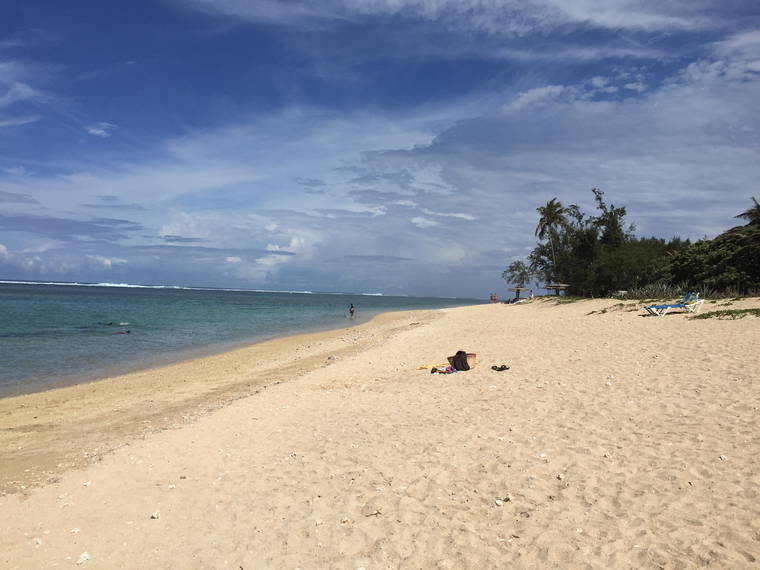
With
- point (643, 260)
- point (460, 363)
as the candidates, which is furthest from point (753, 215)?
point (460, 363)

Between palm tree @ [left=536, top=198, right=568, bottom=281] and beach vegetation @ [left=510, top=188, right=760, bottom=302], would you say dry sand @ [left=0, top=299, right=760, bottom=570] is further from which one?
palm tree @ [left=536, top=198, right=568, bottom=281]

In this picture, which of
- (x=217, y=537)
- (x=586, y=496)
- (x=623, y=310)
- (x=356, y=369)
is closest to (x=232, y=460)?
(x=217, y=537)

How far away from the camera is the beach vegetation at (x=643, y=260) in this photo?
24.3 metres

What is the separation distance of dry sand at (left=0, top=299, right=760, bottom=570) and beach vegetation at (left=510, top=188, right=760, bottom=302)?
15.6 meters

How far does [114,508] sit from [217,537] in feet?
5.36

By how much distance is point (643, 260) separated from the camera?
3216 centimetres

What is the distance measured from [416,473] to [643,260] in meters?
31.6

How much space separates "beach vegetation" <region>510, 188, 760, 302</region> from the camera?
957 inches

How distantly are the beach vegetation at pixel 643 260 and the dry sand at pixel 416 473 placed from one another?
15.6 meters

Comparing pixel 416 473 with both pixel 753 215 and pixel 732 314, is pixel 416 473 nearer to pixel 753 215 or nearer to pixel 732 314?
pixel 732 314

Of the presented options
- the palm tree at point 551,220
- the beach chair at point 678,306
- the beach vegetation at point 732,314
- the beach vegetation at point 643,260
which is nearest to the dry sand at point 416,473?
the beach vegetation at point 732,314

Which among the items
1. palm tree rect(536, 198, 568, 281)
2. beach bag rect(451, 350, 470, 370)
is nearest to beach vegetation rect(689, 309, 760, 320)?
beach bag rect(451, 350, 470, 370)

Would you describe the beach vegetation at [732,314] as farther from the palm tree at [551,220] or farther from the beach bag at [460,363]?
the palm tree at [551,220]

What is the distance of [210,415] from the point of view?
9570mm
